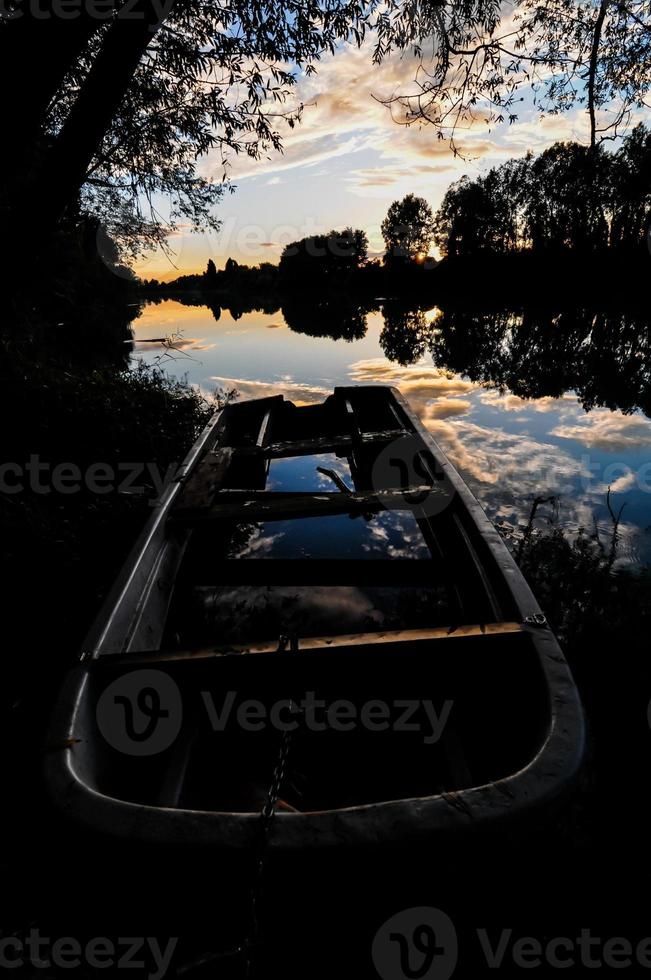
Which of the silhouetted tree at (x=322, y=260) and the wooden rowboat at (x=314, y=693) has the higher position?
the silhouetted tree at (x=322, y=260)

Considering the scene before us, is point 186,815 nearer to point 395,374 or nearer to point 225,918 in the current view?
point 225,918

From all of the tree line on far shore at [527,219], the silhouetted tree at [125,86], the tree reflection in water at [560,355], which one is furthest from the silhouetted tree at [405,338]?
the tree line on far shore at [527,219]

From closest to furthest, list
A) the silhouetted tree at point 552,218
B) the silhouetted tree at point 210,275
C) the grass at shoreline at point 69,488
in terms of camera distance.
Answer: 1. the grass at shoreline at point 69,488
2. the silhouetted tree at point 552,218
3. the silhouetted tree at point 210,275

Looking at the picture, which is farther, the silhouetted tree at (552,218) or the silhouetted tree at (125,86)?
the silhouetted tree at (552,218)

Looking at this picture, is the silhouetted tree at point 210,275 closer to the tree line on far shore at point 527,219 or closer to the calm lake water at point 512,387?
the tree line on far shore at point 527,219

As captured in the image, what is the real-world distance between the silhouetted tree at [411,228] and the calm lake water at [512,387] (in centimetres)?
5765

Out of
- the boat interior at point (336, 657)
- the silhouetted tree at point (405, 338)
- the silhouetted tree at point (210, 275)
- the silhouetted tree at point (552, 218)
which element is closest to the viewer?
the boat interior at point (336, 657)

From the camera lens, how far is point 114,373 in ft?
29.2

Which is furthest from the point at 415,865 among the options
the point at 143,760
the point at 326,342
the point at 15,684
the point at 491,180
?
the point at 491,180

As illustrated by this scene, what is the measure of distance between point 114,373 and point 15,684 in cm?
741

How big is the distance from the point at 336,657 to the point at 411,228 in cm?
8821

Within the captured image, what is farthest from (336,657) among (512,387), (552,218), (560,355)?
(552,218)

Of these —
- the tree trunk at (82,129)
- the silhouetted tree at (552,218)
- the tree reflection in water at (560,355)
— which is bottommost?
the tree reflection in water at (560,355)

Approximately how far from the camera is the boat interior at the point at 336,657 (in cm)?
207
